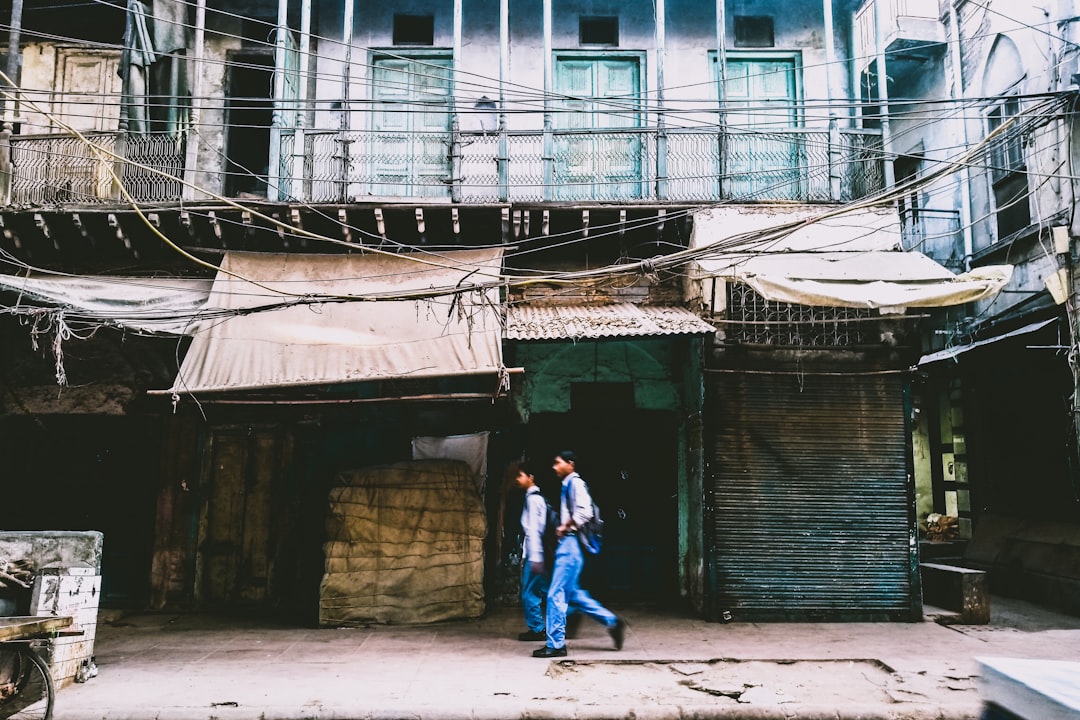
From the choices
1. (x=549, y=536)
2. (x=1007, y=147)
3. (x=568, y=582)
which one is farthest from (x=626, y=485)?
(x=1007, y=147)

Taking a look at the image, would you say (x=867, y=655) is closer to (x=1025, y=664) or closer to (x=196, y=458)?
(x=1025, y=664)

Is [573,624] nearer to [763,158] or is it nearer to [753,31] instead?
[763,158]

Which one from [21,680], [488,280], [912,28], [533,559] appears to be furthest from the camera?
[912,28]

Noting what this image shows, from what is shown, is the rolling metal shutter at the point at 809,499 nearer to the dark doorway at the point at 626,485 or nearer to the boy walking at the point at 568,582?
the dark doorway at the point at 626,485

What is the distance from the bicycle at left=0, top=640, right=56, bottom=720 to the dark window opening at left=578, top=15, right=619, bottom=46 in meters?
10.0

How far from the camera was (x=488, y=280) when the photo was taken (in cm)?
947

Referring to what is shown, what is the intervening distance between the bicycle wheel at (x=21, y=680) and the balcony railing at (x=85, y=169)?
256 inches

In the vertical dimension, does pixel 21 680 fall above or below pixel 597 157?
below

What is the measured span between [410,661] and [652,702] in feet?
8.10

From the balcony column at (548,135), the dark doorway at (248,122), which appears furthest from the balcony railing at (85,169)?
the balcony column at (548,135)

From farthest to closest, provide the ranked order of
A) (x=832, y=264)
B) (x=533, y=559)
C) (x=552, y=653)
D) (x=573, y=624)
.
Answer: (x=832, y=264) → (x=573, y=624) → (x=533, y=559) → (x=552, y=653)

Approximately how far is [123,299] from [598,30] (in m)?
7.64

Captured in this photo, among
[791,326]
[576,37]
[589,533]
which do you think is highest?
[576,37]

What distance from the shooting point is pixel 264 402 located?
8133mm
